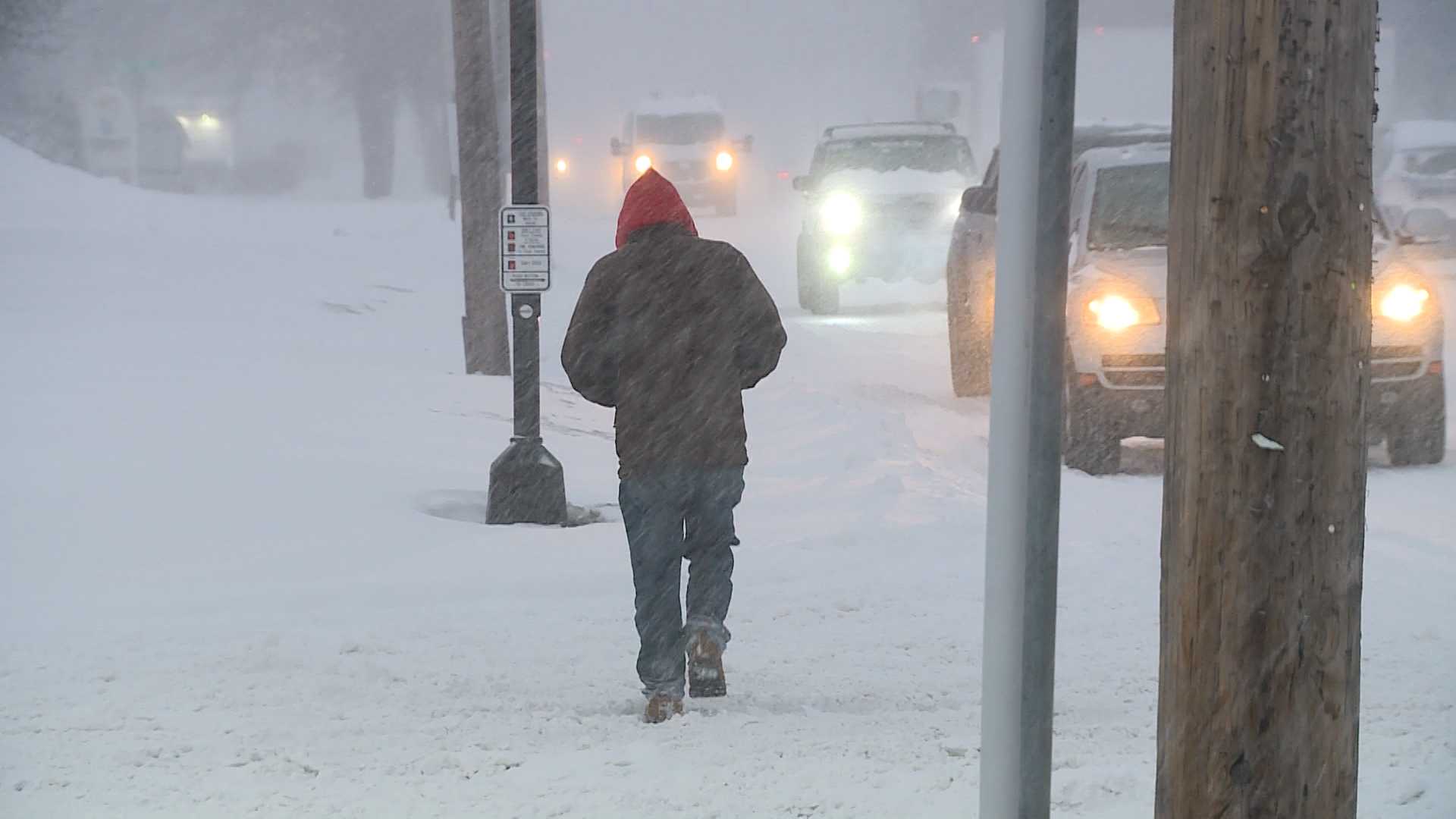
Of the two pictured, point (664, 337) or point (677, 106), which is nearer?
point (664, 337)

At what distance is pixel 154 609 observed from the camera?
6855mm

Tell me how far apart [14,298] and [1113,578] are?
457 inches

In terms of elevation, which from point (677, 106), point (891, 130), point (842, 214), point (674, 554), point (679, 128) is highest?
point (677, 106)

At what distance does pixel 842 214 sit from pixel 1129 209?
9333mm

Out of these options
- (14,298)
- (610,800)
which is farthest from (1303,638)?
(14,298)

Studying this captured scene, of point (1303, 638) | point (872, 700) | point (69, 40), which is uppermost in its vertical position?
point (69, 40)

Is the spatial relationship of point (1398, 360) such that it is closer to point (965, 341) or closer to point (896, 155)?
point (965, 341)

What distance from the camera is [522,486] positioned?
8828mm

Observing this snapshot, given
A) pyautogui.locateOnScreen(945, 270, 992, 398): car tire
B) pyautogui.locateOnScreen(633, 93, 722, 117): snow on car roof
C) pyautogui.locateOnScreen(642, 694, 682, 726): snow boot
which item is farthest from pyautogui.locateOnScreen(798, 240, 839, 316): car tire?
pyautogui.locateOnScreen(633, 93, 722, 117): snow on car roof

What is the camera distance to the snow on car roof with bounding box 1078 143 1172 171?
1045cm

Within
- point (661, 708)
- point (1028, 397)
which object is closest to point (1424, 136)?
point (661, 708)

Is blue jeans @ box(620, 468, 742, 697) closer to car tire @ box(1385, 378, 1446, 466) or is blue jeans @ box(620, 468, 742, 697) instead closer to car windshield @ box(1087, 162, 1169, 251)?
car windshield @ box(1087, 162, 1169, 251)

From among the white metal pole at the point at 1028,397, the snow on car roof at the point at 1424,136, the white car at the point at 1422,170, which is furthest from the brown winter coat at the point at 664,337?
the snow on car roof at the point at 1424,136

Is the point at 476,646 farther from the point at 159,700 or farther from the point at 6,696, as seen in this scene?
the point at 6,696
